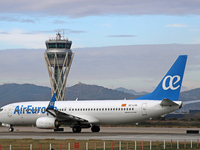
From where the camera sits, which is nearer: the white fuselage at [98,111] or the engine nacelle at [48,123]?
the white fuselage at [98,111]

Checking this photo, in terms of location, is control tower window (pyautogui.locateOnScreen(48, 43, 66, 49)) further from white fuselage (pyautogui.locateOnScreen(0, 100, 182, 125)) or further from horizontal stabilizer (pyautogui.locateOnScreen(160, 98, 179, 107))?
horizontal stabilizer (pyautogui.locateOnScreen(160, 98, 179, 107))

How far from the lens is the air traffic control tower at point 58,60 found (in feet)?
491

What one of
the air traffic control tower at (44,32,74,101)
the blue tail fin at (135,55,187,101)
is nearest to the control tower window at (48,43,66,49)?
the air traffic control tower at (44,32,74,101)

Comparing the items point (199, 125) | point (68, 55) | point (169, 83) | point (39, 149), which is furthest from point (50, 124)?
point (68, 55)

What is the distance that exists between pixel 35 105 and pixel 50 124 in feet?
21.5

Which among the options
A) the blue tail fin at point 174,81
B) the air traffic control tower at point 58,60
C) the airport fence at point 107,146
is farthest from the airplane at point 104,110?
Answer: the air traffic control tower at point 58,60

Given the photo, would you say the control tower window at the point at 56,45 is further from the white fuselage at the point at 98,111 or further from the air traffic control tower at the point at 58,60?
the white fuselage at the point at 98,111

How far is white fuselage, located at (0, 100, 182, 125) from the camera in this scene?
48406mm

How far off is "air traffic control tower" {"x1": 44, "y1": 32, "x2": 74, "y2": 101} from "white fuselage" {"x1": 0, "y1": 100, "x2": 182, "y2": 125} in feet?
301

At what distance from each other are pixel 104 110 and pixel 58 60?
101m

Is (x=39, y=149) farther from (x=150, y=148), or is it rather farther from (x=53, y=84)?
(x=53, y=84)

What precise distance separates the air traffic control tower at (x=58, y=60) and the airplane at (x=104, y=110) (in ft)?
302

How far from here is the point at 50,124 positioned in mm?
50438

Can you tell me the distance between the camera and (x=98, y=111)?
52.2 meters
